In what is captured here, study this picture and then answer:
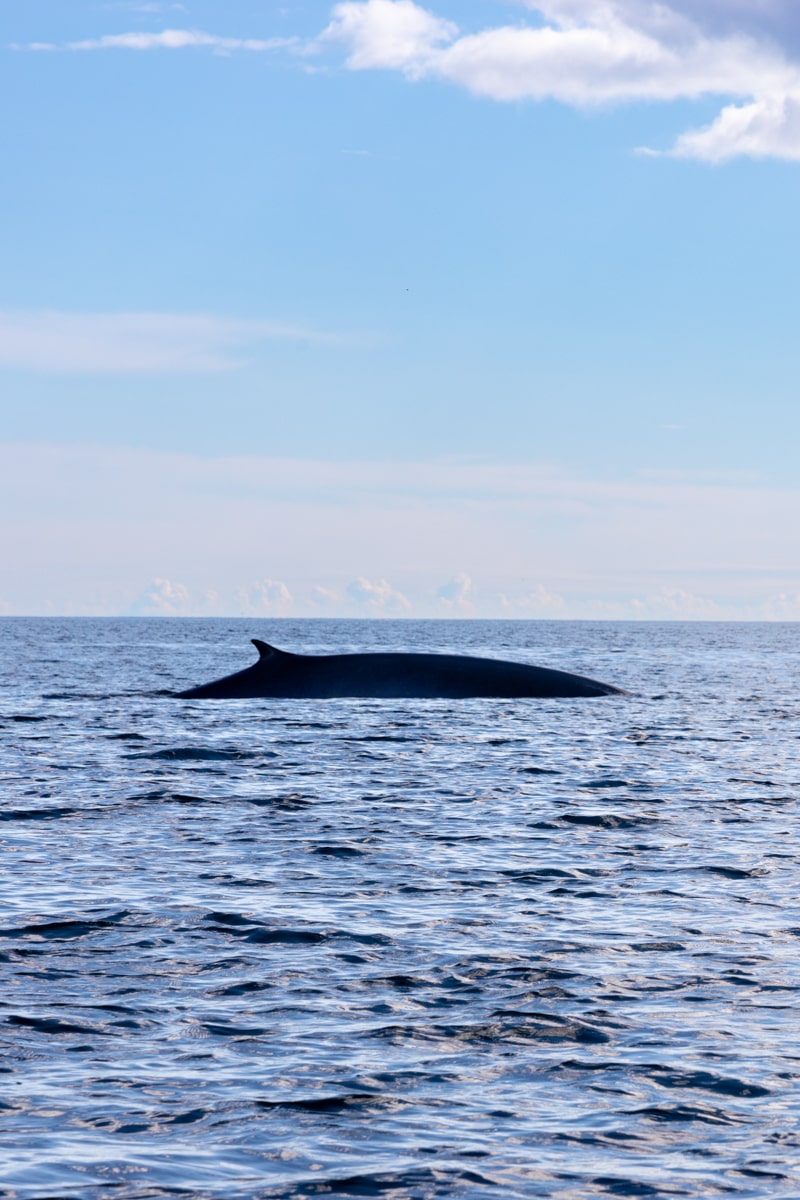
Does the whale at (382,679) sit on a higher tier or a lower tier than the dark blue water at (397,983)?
higher

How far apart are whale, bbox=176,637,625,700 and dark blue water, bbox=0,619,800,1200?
1173cm

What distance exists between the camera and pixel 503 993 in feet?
32.8

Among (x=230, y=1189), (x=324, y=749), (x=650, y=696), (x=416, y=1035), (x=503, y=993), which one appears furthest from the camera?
(x=650, y=696)

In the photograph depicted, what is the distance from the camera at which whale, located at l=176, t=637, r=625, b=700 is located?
3475cm

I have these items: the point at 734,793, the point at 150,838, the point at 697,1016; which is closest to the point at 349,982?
the point at 697,1016

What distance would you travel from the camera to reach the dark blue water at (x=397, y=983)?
718cm

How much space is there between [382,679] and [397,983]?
2452cm

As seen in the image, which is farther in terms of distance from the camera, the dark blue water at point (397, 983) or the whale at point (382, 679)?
the whale at point (382, 679)

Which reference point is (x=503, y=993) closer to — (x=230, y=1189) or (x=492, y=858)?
(x=230, y=1189)

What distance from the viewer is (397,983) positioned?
33.7 feet

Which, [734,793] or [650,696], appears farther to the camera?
[650,696]

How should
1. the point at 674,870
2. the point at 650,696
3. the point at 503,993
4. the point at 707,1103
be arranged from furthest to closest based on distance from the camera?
the point at 650,696 < the point at 674,870 < the point at 503,993 < the point at 707,1103

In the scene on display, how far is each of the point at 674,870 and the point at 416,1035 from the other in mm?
6220

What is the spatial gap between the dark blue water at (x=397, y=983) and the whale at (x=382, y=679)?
11726mm
